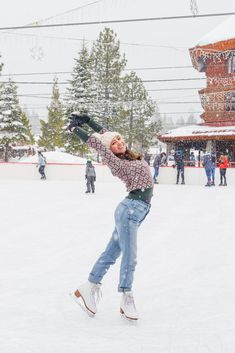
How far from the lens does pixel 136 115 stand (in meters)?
48.4

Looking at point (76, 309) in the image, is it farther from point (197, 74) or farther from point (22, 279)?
point (197, 74)

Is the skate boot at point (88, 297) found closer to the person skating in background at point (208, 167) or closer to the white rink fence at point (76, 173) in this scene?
the person skating in background at point (208, 167)

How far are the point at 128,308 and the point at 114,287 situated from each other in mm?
1026

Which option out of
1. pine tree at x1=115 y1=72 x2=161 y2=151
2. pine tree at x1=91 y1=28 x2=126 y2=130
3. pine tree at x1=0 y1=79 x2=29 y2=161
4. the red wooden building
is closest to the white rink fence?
the red wooden building

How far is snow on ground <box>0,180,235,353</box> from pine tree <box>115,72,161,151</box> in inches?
1455

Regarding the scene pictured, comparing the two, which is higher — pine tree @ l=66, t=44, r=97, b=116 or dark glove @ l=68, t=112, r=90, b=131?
pine tree @ l=66, t=44, r=97, b=116

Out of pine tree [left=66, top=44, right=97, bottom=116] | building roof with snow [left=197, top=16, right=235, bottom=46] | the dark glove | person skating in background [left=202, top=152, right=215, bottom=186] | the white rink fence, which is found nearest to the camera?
the dark glove

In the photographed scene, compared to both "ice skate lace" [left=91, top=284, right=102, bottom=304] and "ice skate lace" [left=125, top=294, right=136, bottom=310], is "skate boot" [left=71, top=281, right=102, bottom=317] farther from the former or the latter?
"ice skate lace" [left=125, top=294, right=136, bottom=310]

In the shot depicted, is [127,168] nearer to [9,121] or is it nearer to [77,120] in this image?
[77,120]

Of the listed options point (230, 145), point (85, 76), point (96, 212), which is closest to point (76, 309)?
point (96, 212)

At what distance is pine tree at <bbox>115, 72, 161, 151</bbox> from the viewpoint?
1822 inches

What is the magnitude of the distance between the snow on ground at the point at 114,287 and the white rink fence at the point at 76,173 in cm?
1225

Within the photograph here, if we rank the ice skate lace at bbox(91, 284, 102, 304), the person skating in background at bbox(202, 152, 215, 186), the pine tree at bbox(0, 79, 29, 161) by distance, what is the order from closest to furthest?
1. the ice skate lace at bbox(91, 284, 102, 304)
2. the person skating in background at bbox(202, 152, 215, 186)
3. the pine tree at bbox(0, 79, 29, 161)

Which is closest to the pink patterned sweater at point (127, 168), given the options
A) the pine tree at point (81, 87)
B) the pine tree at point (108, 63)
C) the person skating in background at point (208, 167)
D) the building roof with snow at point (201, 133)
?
the person skating in background at point (208, 167)
